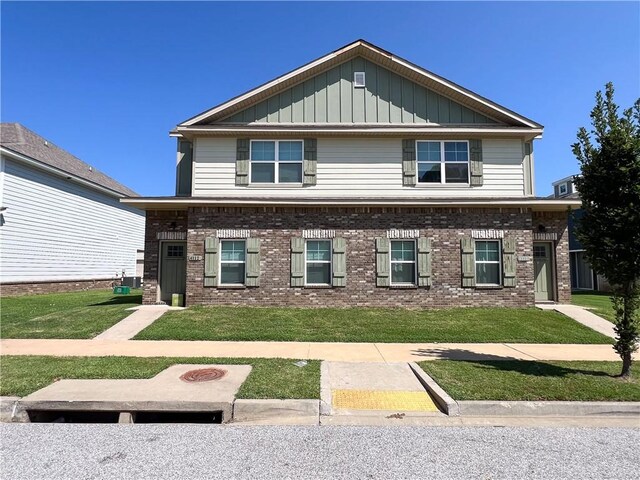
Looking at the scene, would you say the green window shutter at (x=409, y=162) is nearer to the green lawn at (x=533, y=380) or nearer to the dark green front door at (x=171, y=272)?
the green lawn at (x=533, y=380)

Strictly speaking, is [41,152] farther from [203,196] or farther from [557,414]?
[557,414]

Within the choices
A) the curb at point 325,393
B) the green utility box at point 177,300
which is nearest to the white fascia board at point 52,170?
the green utility box at point 177,300

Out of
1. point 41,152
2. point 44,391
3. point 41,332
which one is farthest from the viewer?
point 41,152

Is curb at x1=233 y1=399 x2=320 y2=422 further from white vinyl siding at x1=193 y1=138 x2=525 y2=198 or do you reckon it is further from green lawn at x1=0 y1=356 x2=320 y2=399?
white vinyl siding at x1=193 y1=138 x2=525 y2=198

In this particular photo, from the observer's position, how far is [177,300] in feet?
42.0

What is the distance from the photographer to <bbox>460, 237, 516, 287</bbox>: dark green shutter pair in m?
12.6

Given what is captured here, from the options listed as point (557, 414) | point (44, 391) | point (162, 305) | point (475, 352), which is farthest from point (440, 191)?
point (44, 391)

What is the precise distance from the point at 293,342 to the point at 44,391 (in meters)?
4.83

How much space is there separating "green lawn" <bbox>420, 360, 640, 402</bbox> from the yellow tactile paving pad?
40 centimetres

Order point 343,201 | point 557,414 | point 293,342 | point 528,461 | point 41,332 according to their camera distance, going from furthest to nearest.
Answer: point 343,201
point 41,332
point 293,342
point 557,414
point 528,461

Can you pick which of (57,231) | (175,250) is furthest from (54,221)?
(175,250)

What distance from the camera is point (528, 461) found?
381cm

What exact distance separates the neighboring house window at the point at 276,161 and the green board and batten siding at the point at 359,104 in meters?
0.91

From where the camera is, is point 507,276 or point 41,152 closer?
point 507,276
